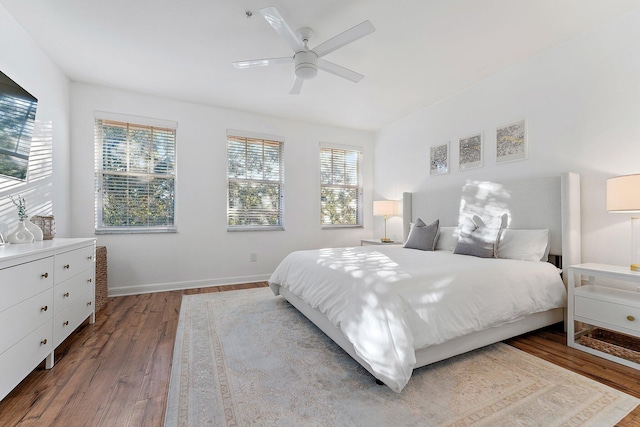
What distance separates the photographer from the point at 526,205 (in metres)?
2.92

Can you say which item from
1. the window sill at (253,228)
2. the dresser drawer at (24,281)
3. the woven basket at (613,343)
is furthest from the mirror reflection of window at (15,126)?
the woven basket at (613,343)

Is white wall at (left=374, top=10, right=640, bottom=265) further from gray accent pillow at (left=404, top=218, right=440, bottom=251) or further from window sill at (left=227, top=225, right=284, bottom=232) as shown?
window sill at (left=227, top=225, right=284, bottom=232)

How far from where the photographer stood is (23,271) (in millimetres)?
1589

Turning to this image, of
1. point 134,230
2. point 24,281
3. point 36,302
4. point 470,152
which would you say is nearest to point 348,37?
point 470,152

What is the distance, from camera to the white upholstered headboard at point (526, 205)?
251 centimetres

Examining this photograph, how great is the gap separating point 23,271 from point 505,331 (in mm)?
3158

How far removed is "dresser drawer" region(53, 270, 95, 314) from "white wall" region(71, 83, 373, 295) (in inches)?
44.1

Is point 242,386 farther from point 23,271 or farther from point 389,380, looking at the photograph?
point 23,271

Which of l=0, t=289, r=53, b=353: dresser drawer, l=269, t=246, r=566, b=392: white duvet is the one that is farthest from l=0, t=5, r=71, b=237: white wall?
l=269, t=246, r=566, b=392: white duvet

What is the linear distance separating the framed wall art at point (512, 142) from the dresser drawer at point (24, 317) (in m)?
Answer: 4.20

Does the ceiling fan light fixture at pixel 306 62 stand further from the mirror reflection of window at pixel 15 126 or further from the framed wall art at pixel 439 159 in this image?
the framed wall art at pixel 439 159

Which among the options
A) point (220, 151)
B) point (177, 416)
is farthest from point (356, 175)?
point (177, 416)

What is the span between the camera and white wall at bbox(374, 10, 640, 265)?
234 centimetres

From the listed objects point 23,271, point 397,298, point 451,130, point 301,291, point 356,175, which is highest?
point 451,130
